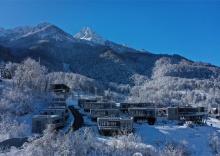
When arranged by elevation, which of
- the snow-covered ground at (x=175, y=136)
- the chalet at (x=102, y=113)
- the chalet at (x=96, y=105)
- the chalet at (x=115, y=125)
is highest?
Answer: the chalet at (x=96, y=105)

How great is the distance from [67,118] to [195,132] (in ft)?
114

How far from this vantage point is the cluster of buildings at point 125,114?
60.4 meters

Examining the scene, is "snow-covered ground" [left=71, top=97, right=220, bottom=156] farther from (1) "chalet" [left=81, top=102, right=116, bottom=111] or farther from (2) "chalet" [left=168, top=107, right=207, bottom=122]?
(1) "chalet" [left=81, top=102, right=116, bottom=111]

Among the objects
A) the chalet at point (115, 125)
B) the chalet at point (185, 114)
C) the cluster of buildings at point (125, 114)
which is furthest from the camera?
the chalet at point (185, 114)

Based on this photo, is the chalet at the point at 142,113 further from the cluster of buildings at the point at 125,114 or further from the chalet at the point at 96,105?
the chalet at the point at 96,105

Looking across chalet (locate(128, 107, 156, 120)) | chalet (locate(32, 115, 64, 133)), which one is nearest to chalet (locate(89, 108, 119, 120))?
chalet (locate(128, 107, 156, 120))

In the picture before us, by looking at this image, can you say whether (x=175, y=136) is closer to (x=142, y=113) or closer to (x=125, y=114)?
(x=142, y=113)

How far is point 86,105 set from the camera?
85.6 meters

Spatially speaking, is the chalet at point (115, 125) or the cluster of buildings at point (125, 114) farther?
the cluster of buildings at point (125, 114)

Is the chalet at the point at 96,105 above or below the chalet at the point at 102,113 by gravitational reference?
above

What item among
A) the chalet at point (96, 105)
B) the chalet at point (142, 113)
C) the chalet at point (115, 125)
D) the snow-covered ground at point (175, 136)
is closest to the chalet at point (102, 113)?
the snow-covered ground at point (175, 136)

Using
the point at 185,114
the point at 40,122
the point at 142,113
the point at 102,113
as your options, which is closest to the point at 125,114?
the point at 142,113

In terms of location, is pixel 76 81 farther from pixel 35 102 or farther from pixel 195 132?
pixel 195 132

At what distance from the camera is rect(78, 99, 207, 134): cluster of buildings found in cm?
6041
